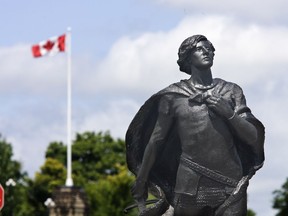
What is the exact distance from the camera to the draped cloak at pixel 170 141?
84.6 ft

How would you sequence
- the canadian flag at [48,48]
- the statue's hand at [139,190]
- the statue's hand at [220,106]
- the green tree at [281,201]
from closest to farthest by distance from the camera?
1. the statue's hand at [220,106]
2. the statue's hand at [139,190]
3. the canadian flag at [48,48]
4. the green tree at [281,201]

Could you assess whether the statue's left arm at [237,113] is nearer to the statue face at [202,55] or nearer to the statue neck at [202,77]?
the statue neck at [202,77]

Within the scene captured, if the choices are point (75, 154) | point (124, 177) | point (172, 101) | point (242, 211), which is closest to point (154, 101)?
point (172, 101)

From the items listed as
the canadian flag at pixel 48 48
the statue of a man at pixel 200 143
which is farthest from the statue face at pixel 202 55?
the canadian flag at pixel 48 48

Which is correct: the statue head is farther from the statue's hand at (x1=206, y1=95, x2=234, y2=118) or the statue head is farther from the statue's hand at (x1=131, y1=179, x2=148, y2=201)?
the statue's hand at (x1=131, y1=179, x2=148, y2=201)

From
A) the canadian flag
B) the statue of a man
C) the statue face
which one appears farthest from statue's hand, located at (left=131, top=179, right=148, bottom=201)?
the canadian flag

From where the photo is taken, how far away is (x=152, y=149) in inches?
1025

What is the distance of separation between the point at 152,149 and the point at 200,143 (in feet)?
2.68

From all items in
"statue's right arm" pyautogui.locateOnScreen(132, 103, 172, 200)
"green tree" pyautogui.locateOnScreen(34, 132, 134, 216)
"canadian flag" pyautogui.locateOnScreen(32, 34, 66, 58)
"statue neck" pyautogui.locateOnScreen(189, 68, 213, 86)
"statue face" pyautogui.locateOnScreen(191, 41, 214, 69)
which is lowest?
"statue's right arm" pyautogui.locateOnScreen(132, 103, 172, 200)

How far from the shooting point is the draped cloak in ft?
84.6

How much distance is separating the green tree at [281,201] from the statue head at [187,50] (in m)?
104

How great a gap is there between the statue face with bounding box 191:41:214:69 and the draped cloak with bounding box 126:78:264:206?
318 millimetres

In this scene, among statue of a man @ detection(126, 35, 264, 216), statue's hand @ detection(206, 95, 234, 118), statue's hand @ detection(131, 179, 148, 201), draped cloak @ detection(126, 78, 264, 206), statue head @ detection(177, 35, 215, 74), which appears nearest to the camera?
statue's hand @ detection(206, 95, 234, 118)

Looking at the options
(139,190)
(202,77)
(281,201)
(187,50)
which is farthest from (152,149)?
(281,201)
